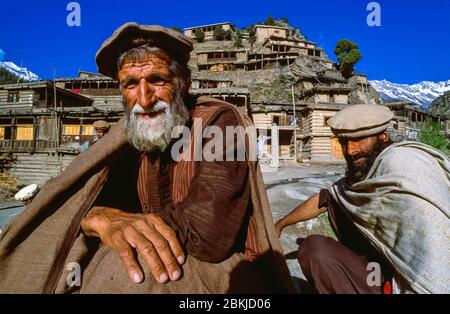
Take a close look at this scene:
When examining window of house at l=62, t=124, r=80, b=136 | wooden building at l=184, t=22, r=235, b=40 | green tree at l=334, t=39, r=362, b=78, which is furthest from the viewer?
wooden building at l=184, t=22, r=235, b=40

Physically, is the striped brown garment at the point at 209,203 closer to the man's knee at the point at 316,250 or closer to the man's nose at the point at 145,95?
the man's nose at the point at 145,95

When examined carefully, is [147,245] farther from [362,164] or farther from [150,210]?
[362,164]

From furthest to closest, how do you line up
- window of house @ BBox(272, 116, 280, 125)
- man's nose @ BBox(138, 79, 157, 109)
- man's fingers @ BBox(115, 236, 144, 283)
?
window of house @ BBox(272, 116, 280, 125) → man's nose @ BBox(138, 79, 157, 109) → man's fingers @ BBox(115, 236, 144, 283)

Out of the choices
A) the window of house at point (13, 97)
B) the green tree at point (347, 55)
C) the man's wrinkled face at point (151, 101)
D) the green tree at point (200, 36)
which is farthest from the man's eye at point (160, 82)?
the green tree at point (200, 36)

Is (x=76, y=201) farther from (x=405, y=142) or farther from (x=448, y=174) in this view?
(x=448, y=174)

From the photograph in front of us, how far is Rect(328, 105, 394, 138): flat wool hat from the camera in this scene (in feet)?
7.28

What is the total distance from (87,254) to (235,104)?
22.4 meters

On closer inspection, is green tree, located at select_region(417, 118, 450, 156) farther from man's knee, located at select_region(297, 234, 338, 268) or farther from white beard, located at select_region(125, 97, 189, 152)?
white beard, located at select_region(125, 97, 189, 152)

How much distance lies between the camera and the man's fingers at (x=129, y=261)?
122cm

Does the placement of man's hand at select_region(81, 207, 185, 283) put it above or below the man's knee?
above

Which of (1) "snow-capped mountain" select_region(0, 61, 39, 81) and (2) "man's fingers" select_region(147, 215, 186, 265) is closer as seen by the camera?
(2) "man's fingers" select_region(147, 215, 186, 265)

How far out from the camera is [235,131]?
1.57 meters

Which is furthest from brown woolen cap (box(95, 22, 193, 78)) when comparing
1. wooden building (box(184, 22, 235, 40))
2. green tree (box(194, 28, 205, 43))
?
wooden building (box(184, 22, 235, 40))

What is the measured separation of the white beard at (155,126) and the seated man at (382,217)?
1.36 meters
